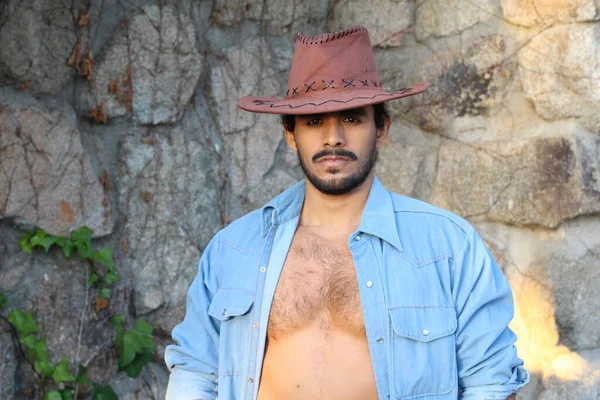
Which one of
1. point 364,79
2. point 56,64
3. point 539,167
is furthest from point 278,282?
point 56,64

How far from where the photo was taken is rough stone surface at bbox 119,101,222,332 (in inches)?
146

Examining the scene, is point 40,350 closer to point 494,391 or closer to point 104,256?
point 104,256

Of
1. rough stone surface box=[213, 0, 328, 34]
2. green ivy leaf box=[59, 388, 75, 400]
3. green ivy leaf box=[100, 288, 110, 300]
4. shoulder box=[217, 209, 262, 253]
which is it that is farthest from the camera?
rough stone surface box=[213, 0, 328, 34]

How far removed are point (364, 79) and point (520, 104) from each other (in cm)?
86

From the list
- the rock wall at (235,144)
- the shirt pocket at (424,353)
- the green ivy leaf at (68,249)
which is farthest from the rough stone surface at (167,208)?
the shirt pocket at (424,353)

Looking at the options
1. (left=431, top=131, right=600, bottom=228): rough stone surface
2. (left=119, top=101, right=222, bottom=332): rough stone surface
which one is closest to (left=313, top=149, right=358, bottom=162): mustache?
(left=431, top=131, right=600, bottom=228): rough stone surface

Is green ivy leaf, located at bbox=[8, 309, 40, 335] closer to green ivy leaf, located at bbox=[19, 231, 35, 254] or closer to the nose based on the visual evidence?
green ivy leaf, located at bbox=[19, 231, 35, 254]

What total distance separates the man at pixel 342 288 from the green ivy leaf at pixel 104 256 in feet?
2.58

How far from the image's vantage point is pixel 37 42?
3482mm

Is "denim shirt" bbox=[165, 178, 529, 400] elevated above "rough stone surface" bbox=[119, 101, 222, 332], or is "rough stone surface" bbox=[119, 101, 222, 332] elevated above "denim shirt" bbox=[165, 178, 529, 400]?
"rough stone surface" bbox=[119, 101, 222, 332]

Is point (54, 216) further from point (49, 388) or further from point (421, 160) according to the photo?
point (421, 160)

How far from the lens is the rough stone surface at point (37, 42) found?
11.3ft

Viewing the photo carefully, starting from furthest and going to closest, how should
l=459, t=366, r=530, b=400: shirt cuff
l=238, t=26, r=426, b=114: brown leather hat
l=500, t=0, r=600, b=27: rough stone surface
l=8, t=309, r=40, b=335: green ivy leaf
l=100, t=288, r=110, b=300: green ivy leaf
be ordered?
1. l=100, t=288, r=110, b=300: green ivy leaf
2. l=8, t=309, r=40, b=335: green ivy leaf
3. l=500, t=0, r=600, b=27: rough stone surface
4. l=238, t=26, r=426, b=114: brown leather hat
5. l=459, t=366, r=530, b=400: shirt cuff

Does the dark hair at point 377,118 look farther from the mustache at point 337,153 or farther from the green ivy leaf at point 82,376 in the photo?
the green ivy leaf at point 82,376
